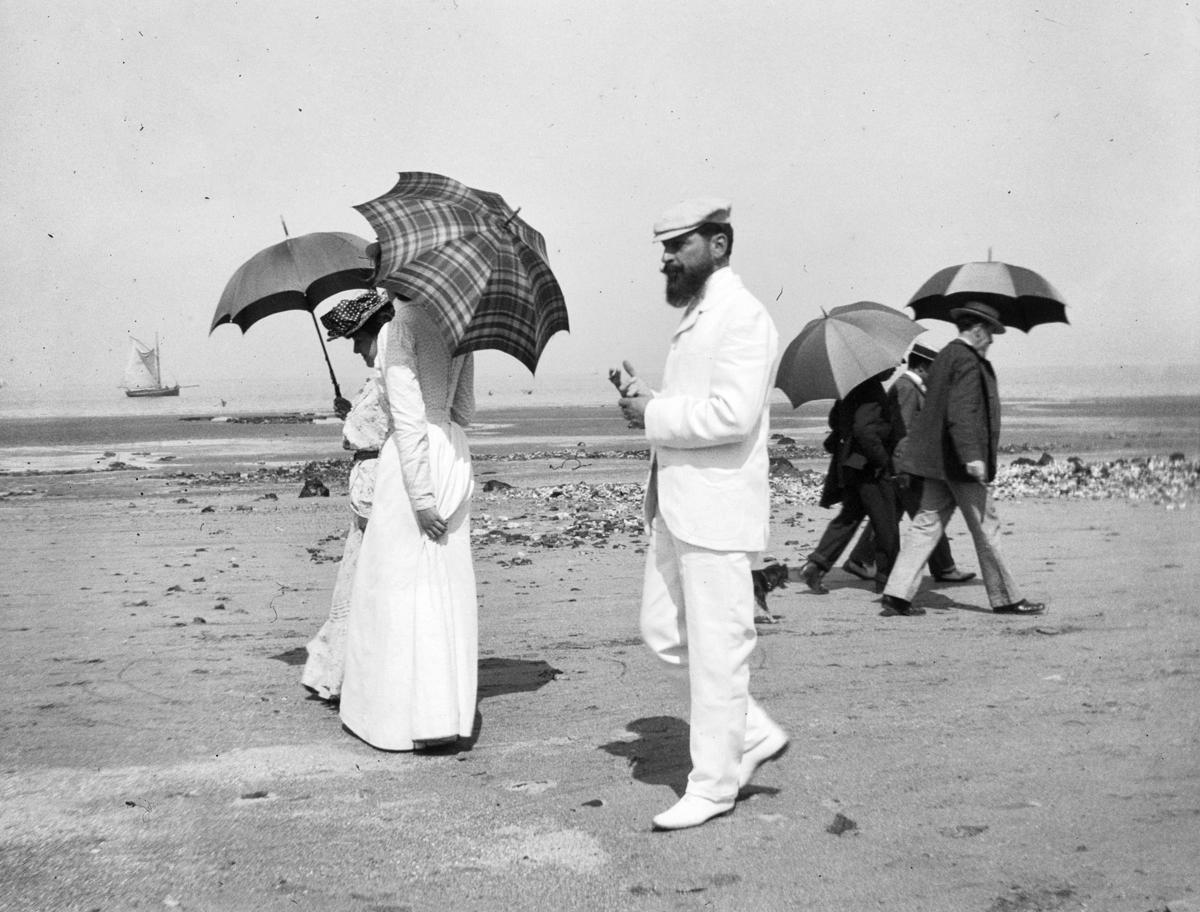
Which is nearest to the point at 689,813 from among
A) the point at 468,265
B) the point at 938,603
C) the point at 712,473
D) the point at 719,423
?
the point at 712,473

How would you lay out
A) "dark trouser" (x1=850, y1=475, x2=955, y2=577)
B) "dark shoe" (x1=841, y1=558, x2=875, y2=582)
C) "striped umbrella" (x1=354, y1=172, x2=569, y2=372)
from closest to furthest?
"striped umbrella" (x1=354, y1=172, x2=569, y2=372) < "dark trouser" (x1=850, y1=475, x2=955, y2=577) < "dark shoe" (x1=841, y1=558, x2=875, y2=582)

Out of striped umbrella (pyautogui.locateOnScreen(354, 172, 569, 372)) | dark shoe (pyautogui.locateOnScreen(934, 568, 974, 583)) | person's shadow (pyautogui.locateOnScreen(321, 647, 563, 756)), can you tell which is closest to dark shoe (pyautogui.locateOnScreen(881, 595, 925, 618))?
dark shoe (pyautogui.locateOnScreen(934, 568, 974, 583))

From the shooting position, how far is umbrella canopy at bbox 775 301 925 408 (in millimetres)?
8211

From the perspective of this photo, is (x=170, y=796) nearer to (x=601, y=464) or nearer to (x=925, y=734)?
(x=925, y=734)

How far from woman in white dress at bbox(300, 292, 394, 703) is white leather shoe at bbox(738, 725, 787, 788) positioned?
2.07 meters

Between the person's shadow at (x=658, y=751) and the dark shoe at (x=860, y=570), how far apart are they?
383cm

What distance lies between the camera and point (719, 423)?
3.76 meters

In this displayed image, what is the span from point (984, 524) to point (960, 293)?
1.94 m

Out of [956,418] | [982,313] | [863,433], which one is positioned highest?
[982,313]

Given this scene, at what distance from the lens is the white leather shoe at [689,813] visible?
3.88m

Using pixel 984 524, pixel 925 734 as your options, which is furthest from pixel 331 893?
pixel 984 524

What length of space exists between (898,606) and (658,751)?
3.27 m

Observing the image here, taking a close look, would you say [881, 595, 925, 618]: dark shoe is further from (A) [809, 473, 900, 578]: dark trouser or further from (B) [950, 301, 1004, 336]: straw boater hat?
(B) [950, 301, 1004, 336]: straw boater hat

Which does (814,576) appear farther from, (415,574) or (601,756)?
(415,574)
